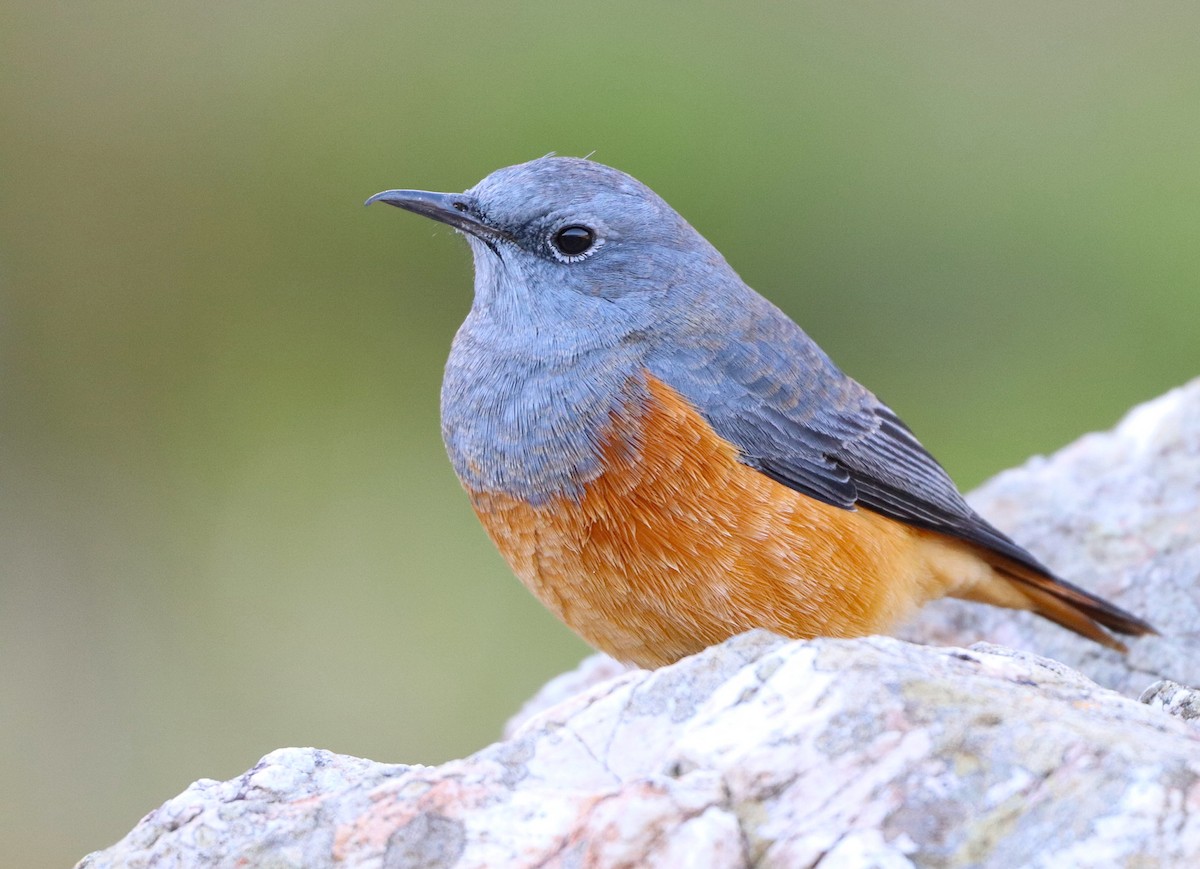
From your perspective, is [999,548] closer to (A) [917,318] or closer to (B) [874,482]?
(B) [874,482]

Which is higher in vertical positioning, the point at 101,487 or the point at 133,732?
the point at 101,487

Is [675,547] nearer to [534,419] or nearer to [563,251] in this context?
[534,419]

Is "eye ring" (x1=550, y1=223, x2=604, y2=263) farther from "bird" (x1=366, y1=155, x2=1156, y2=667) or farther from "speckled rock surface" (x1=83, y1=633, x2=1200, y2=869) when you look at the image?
"speckled rock surface" (x1=83, y1=633, x2=1200, y2=869)

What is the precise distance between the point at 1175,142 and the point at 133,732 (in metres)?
8.54

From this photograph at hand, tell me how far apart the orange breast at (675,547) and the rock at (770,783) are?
3.38ft

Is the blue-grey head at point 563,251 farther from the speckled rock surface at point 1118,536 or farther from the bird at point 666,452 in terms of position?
the speckled rock surface at point 1118,536

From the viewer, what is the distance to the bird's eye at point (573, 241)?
5.21 metres

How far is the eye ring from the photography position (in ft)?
17.1

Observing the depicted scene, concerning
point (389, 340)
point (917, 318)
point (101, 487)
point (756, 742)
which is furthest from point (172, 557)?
point (756, 742)

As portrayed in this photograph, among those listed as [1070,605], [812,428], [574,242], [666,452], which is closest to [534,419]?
[666,452]

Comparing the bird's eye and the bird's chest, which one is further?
the bird's eye

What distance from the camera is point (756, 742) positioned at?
3.16 metres

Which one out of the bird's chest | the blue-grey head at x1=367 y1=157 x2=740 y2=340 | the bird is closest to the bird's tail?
the bird

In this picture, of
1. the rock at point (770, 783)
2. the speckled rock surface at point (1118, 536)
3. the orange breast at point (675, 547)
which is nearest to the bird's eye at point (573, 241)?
the orange breast at point (675, 547)
